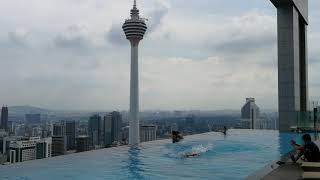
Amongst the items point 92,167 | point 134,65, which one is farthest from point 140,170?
point 134,65

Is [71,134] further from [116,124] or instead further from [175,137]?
[175,137]

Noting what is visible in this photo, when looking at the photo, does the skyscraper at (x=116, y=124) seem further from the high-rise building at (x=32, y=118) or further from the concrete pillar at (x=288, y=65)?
the concrete pillar at (x=288, y=65)

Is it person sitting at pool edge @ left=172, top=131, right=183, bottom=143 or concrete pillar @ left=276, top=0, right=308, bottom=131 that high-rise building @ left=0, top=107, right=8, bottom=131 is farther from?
person sitting at pool edge @ left=172, top=131, right=183, bottom=143

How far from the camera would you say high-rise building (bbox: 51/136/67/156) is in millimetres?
59513

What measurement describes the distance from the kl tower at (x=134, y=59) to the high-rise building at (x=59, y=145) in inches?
862

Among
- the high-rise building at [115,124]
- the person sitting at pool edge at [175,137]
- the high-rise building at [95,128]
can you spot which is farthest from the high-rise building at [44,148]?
the person sitting at pool edge at [175,137]

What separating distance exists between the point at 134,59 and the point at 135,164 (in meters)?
84.3

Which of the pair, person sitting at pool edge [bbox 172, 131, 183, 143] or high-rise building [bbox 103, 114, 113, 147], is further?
high-rise building [bbox 103, 114, 113, 147]

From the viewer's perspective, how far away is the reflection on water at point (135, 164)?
9.66 m

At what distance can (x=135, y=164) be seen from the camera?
11422mm

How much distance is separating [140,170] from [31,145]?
5054cm

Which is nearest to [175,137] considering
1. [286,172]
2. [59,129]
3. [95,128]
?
[286,172]

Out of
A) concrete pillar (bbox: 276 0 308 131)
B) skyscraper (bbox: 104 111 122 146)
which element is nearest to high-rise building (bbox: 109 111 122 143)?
skyscraper (bbox: 104 111 122 146)

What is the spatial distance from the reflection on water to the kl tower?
73.9 m
